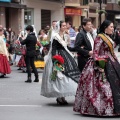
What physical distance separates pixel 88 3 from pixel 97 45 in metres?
42.2

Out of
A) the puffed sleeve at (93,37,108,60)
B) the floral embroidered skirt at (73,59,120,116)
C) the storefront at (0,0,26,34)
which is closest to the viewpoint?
the floral embroidered skirt at (73,59,120,116)

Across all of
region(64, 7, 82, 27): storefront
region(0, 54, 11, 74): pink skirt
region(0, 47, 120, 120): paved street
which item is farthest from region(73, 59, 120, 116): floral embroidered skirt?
region(64, 7, 82, 27): storefront

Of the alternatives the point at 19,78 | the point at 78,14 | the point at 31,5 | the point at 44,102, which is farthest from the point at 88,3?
the point at 44,102

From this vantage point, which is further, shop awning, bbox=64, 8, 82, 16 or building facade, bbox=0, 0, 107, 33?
shop awning, bbox=64, 8, 82, 16

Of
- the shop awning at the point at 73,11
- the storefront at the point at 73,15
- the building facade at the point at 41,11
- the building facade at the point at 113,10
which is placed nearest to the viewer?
the building facade at the point at 41,11

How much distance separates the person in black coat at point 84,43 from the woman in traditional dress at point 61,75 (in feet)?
0.65

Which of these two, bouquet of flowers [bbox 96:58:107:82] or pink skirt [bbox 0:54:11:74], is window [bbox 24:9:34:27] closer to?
pink skirt [bbox 0:54:11:74]

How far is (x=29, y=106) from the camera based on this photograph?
380 inches

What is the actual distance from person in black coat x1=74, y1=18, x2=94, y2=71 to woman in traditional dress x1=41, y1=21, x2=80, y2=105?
199 mm

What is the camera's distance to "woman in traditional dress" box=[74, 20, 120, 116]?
8062mm

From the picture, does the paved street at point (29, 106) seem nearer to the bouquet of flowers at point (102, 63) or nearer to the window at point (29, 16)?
the bouquet of flowers at point (102, 63)

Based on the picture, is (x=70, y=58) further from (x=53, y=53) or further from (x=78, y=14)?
(x=78, y=14)

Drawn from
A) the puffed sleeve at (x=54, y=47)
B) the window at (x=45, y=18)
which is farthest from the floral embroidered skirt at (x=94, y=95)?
the window at (x=45, y=18)

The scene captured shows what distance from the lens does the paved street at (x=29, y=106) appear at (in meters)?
8.48
